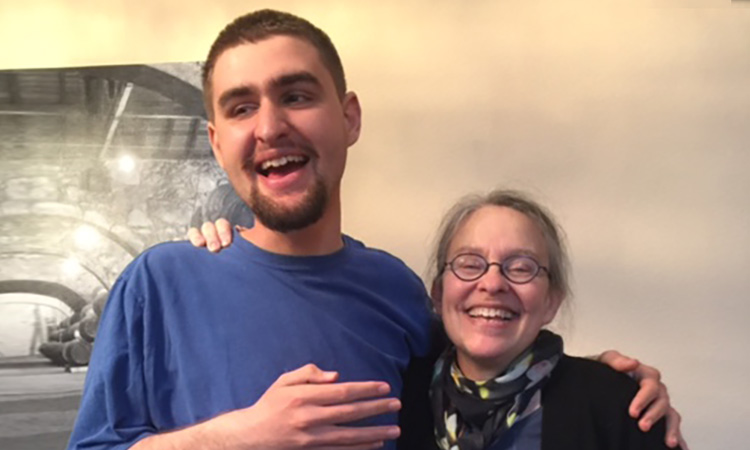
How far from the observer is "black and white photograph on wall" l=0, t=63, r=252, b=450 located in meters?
1.66

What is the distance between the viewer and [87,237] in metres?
1.70

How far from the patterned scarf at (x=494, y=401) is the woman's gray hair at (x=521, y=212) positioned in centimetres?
11

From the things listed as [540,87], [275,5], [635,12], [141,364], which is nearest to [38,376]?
[141,364]

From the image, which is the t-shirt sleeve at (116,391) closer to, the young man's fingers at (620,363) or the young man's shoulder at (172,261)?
the young man's shoulder at (172,261)

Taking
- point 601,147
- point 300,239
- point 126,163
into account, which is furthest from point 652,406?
point 126,163

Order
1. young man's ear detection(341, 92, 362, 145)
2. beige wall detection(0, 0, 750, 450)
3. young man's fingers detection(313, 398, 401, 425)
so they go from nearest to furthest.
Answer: young man's fingers detection(313, 398, 401, 425)
young man's ear detection(341, 92, 362, 145)
beige wall detection(0, 0, 750, 450)

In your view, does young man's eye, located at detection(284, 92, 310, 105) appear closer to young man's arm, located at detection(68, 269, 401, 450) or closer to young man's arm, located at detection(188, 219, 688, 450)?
young man's arm, located at detection(188, 219, 688, 450)

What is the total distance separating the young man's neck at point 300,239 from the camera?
113 cm

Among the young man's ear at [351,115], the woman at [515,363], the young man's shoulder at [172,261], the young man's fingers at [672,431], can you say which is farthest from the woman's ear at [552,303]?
the young man's shoulder at [172,261]

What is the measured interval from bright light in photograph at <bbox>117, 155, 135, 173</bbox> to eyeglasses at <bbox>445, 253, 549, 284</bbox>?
99 cm

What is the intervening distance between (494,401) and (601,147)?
810mm

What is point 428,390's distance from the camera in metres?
1.17

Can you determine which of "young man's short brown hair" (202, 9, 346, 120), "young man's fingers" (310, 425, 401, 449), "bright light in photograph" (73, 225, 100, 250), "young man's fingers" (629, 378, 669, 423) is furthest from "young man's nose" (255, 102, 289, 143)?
"bright light in photograph" (73, 225, 100, 250)

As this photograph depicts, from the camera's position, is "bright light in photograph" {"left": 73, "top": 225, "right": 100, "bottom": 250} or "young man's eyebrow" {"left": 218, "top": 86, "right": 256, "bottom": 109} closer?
"young man's eyebrow" {"left": 218, "top": 86, "right": 256, "bottom": 109}
